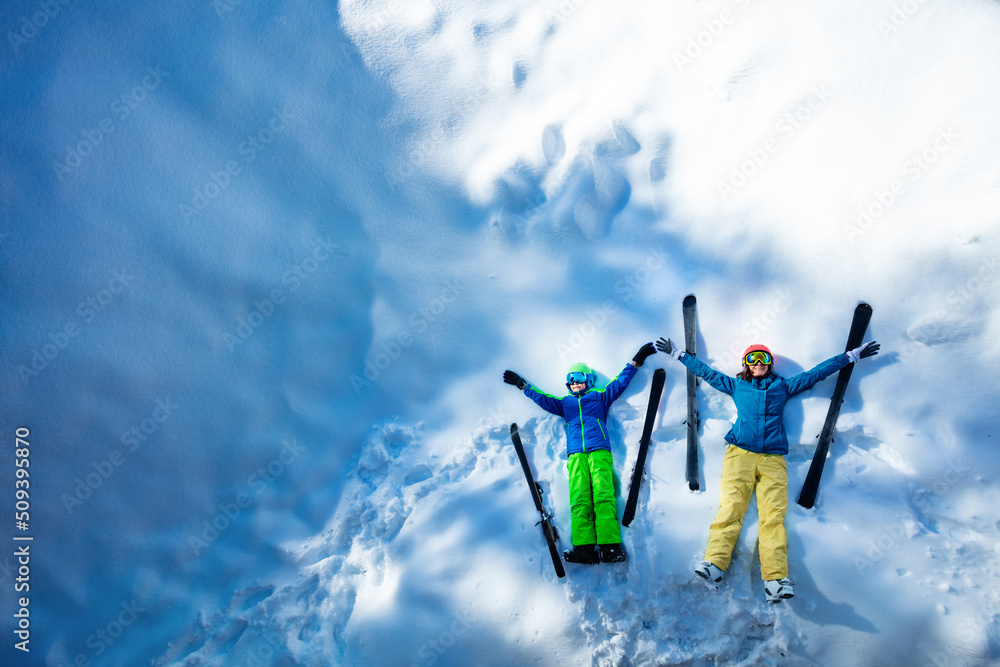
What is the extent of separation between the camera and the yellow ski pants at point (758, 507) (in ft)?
16.7

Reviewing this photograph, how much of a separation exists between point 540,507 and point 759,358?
8.82 feet

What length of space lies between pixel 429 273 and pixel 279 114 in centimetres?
295

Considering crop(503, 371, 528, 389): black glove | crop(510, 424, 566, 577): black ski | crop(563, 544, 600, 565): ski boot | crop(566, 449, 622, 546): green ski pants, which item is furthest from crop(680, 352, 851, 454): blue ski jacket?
crop(503, 371, 528, 389): black glove

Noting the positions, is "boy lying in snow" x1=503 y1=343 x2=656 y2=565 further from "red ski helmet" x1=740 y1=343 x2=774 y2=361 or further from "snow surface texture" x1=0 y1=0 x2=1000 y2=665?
"red ski helmet" x1=740 y1=343 x2=774 y2=361

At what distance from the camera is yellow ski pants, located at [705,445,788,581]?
16.7 ft

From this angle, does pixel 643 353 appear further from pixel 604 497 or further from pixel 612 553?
pixel 612 553

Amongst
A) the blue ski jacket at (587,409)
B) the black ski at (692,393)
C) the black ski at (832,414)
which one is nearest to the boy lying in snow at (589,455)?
the blue ski jacket at (587,409)

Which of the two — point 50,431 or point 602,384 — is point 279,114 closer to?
point 50,431

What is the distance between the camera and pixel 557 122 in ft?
23.3

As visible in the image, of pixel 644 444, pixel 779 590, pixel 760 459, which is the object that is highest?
pixel 644 444

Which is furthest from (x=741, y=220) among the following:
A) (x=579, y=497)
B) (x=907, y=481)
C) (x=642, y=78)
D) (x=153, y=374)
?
(x=153, y=374)

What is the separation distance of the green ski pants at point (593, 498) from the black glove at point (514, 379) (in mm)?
997

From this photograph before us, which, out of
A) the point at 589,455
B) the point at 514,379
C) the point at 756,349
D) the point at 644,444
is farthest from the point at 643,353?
the point at 514,379

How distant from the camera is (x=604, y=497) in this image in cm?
562
